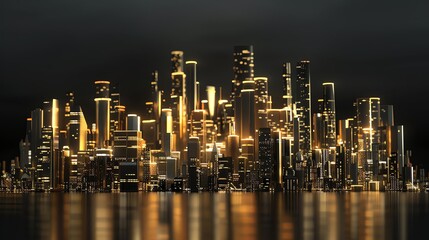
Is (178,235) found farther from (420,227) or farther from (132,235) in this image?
(420,227)

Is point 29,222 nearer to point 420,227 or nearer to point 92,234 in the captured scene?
point 92,234

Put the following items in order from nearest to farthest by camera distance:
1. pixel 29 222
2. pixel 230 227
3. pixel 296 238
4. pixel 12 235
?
1. pixel 296 238
2. pixel 12 235
3. pixel 230 227
4. pixel 29 222

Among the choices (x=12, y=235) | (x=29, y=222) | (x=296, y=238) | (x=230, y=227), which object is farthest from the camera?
(x=29, y=222)

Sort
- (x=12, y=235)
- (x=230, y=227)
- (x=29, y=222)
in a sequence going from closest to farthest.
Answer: (x=12, y=235) → (x=230, y=227) → (x=29, y=222)

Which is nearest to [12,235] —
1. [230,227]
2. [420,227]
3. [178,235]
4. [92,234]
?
[92,234]

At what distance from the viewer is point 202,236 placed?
227ft

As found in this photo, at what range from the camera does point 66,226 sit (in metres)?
85.9

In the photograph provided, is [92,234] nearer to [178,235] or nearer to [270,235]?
[178,235]

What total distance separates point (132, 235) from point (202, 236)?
675 centimetres

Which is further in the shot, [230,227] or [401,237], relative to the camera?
[230,227]

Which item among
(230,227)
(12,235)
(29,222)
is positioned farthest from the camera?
(29,222)

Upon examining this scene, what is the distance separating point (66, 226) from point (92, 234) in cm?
1575

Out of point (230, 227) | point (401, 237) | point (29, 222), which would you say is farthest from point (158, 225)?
point (401, 237)

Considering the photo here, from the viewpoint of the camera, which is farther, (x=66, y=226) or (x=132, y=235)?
(x=66, y=226)
